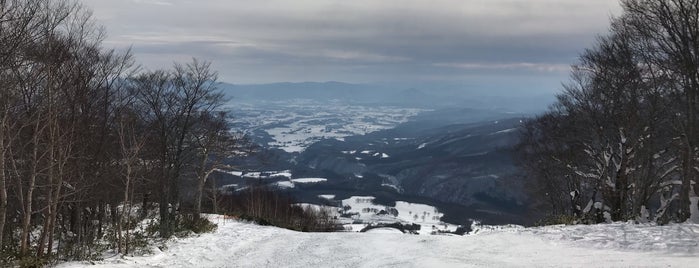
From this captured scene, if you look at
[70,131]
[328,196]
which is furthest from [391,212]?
[70,131]

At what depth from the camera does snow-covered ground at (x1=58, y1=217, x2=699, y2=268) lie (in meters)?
11.6

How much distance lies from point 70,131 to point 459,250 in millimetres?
10781

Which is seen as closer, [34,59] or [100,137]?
[34,59]

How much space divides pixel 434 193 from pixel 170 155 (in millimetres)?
160336

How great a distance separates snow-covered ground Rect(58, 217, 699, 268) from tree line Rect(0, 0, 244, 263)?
195 centimetres

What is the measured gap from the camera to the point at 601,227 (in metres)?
16.1

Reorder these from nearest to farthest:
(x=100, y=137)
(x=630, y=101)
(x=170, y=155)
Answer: (x=100, y=137)
(x=630, y=101)
(x=170, y=155)

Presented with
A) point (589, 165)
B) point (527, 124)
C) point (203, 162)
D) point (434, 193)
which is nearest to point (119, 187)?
point (203, 162)

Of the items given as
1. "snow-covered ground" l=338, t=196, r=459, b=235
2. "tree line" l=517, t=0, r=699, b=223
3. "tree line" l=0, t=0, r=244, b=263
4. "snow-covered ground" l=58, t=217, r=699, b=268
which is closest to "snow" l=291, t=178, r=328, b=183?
"snow-covered ground" l=338, t=196, r=459, b=235

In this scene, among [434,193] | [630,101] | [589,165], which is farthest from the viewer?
[434,193]

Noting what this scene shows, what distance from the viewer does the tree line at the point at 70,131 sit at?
420 inches

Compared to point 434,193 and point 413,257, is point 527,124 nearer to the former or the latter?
point 413,257

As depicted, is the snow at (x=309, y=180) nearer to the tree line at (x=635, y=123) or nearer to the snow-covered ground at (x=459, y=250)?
the tree line at (x=635, y=123)

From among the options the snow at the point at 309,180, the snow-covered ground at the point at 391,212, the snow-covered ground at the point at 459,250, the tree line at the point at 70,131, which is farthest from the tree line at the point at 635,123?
the snow at the point at 309,180
